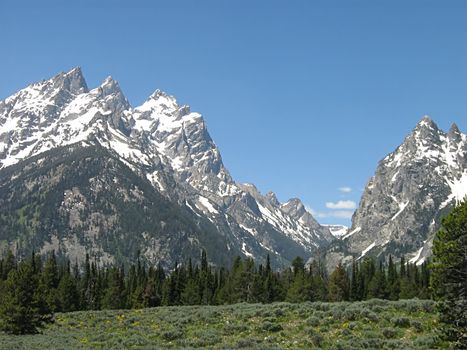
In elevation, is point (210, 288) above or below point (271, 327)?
above

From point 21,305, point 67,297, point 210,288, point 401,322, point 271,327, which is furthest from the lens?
point 210,288

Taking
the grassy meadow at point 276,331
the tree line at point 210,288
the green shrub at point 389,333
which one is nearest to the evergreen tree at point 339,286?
the tree line at point 210,288

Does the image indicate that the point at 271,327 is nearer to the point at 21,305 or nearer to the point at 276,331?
the point at 276,331

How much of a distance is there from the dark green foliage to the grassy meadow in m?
1.09

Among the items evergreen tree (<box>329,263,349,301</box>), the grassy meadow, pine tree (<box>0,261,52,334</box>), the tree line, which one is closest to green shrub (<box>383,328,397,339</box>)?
the grassy meadow

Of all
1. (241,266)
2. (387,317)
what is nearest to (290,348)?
(387,317)

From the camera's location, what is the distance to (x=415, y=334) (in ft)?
118

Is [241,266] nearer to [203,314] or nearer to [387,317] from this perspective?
[203,314]

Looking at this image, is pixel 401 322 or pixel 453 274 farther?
pixel 401 322

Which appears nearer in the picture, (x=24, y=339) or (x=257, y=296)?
(x=24, y=339)

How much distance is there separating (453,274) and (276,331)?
15.1 m

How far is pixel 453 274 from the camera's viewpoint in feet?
90.9

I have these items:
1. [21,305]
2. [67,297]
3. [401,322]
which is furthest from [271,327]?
[67,297]

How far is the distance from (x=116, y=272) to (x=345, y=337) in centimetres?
12448
